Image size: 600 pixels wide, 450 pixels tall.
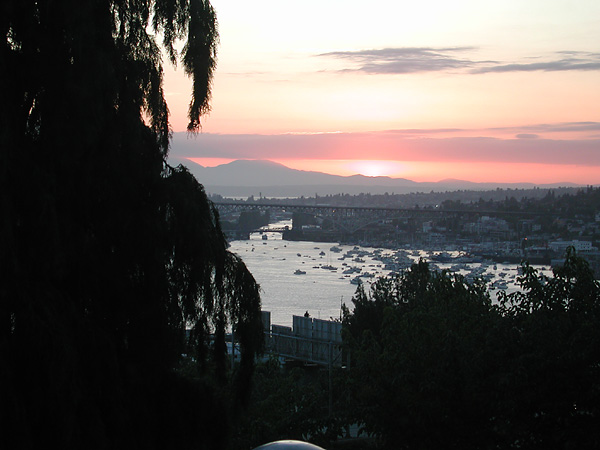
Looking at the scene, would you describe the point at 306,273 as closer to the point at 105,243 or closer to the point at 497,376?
the point at 497,376

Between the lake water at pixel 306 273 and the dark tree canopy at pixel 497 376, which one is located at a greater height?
the dark tree canopy at pixel 497 376

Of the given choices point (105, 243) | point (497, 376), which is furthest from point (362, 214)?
point (105, 243)

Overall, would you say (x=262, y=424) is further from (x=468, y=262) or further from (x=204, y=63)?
(x=468, y=262)

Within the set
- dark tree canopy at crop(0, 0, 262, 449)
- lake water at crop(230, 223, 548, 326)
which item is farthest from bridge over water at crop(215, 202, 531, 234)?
dark tree canopy at crop(0, 0, 262, 449)

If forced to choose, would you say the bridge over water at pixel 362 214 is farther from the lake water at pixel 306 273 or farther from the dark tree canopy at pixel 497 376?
the dark tree canopy at pixel 497 376

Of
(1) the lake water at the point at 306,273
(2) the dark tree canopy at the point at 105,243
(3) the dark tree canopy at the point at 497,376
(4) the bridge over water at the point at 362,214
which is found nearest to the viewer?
(2) the dark tree canopy at the point at 105,243

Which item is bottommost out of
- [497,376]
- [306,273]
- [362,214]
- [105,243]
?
[306,273]

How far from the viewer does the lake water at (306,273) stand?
24.3 meters

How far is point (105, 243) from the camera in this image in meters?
3.26

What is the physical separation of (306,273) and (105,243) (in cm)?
3178

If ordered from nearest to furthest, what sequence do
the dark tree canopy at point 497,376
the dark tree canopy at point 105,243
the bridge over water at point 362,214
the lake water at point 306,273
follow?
1. the dark tree canopy at point 105,243
2. the dark tree canopy at point 497,376
3. the lake water at point 306,273
4. the bridge over water at point 362,214

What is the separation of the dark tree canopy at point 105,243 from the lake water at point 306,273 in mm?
9745

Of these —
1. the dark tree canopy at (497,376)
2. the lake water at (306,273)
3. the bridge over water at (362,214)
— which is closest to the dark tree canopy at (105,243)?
the dark tree canopy at (497,376)

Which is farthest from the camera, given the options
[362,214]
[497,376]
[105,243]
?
[362,214]
